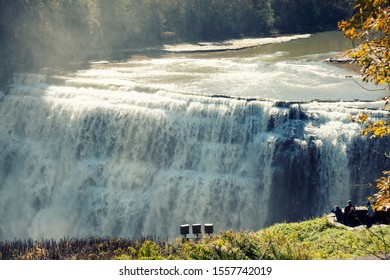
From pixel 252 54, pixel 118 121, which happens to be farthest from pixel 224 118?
pixel 252 54

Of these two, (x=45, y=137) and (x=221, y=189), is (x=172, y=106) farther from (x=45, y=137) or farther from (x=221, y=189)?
(x=45, y=137)

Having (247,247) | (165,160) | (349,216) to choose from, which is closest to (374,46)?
(247,247)

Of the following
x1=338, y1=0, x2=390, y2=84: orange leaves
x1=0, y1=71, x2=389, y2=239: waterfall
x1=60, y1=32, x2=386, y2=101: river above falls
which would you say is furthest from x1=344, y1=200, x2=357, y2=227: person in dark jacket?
x1=60, y1=32, x2=386, y2=101: river above falls

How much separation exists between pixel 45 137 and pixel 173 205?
9.60 metres

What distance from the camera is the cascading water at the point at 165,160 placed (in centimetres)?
2697

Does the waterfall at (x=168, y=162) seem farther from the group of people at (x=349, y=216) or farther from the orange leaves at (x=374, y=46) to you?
the orange leaves at (x=374, y=46)

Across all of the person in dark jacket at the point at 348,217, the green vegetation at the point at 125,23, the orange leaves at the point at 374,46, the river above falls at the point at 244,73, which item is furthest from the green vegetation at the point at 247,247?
the green vegetation at the point at 125,23

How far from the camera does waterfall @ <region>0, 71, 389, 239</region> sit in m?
27.0

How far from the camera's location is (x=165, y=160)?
98.2 feet

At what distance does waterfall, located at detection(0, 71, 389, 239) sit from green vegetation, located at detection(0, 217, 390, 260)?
645 cm

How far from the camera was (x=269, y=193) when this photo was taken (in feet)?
89.7

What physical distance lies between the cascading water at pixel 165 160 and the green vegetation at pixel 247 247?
679cm

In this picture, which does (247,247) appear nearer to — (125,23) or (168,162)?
(168,162)

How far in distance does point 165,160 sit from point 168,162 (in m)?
0.20
